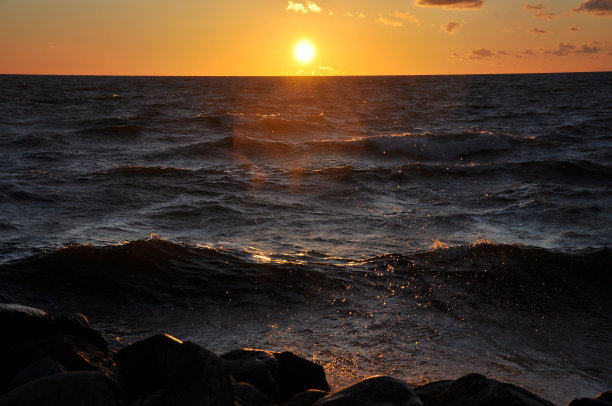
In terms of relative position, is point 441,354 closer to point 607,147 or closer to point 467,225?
point 467,225

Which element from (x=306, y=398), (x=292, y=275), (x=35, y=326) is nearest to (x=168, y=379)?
(x=306, y=398)

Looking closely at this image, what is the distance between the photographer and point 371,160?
14.9m

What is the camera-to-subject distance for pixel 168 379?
2643 millimetres

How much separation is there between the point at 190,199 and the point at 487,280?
5.90 m

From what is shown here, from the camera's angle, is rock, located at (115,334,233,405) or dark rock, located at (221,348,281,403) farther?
dark rock, located at (221,348,281,403)

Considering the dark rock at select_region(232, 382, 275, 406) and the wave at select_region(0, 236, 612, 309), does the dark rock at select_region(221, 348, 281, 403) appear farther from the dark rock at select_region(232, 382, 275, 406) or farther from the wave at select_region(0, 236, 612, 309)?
the wave at select_region(0, 236, 612, 309)

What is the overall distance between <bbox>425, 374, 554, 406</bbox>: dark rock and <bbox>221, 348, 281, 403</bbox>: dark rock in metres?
0.93

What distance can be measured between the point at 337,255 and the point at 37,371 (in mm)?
4171

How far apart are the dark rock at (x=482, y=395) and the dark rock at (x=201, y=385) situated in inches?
42.9

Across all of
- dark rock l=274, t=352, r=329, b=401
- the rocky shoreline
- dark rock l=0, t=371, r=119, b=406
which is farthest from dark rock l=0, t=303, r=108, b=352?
→ dark rock l=274, t=352, r=329, b=401

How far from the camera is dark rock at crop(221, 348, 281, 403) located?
2936 mm

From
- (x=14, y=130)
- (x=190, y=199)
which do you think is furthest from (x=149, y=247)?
(x=14, y=130)

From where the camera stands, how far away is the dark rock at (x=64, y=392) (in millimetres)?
2189

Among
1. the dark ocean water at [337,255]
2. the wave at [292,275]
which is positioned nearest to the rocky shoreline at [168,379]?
the dark ocean water at [337,255]
